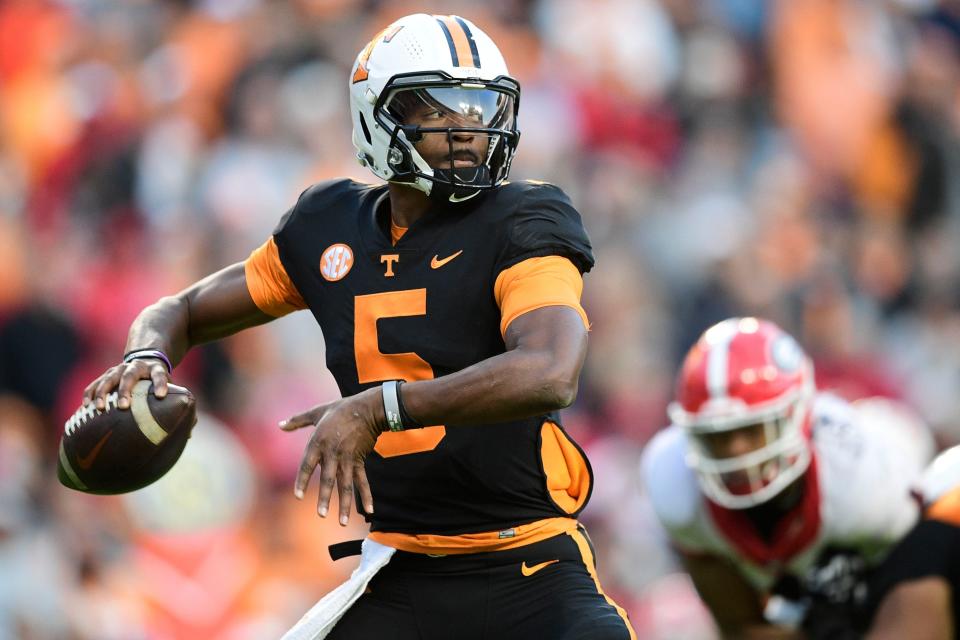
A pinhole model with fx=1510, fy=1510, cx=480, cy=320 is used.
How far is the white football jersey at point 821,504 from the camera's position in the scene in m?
4.63

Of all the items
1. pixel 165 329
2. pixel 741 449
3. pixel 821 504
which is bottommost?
pixel 821 504

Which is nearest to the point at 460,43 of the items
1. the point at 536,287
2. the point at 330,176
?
the point at 536,287

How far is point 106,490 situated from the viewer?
4020mm

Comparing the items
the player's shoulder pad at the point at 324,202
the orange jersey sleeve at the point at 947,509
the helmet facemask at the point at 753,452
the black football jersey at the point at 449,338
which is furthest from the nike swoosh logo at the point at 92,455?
the orange jersey sleeve at the point at 947,509

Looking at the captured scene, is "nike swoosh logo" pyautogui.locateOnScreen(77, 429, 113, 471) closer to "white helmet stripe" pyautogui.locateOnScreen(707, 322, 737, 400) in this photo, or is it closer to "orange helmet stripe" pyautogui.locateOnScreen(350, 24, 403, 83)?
"orange helmet stripe" pyautogui.locateOnScreen(350, 24, 403, 83)

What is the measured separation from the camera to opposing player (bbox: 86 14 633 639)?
3.79 m

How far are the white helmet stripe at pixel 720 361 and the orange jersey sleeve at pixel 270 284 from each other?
4.72 ft

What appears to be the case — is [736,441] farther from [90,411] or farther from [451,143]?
[90,411]

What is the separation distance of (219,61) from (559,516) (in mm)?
6540

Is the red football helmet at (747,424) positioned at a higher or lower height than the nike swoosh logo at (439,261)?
lower

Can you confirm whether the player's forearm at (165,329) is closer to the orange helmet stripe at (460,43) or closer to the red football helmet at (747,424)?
the orange helmet stripe at (460,43)

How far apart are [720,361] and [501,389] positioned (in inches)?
69.2

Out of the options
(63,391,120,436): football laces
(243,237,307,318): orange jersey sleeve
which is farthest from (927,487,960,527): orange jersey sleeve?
(63,391,120,436): football laces

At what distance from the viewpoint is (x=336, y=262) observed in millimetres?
4082
